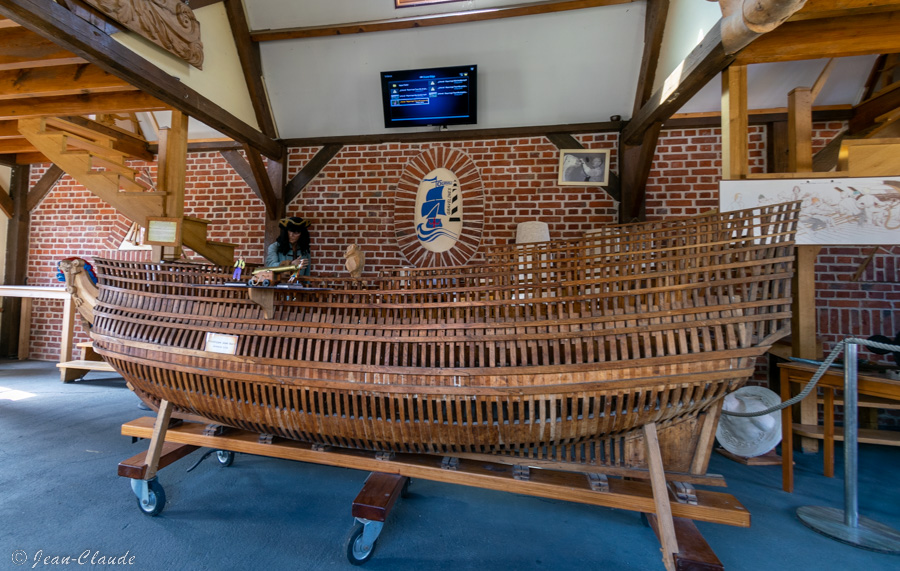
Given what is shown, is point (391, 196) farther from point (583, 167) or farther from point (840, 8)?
point (840, 8)

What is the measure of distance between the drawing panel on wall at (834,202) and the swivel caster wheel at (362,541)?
2.53 metres

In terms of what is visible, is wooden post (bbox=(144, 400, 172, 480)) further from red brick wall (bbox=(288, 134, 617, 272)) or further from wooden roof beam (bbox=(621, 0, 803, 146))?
wooden roof beam (bbox=(621, 0, 803, 146))

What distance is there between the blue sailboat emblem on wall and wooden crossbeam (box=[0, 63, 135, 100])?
2539 mm

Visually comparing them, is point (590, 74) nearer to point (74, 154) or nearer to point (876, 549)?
point (876, 549)

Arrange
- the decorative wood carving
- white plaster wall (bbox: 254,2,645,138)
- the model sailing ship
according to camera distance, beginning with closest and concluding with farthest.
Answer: the model sailing ship
the decorative wood carving
white plaster wall (bbox: 254,2,645,138)

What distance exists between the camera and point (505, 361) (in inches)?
60.5

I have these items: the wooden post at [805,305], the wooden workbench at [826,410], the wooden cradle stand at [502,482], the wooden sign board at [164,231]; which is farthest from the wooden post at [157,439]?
the wooden post at [805,305]

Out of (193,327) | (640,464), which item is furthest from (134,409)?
(640,464)

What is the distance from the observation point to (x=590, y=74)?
3.36 meters

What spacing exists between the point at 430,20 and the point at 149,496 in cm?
401

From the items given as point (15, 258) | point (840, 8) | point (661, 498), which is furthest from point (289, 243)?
point (15, 258)

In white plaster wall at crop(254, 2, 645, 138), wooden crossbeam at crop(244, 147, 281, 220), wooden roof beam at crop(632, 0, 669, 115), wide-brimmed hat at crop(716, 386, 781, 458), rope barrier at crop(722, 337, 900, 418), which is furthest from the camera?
wooden crossbeam at crop(244, 147, 281, 220)

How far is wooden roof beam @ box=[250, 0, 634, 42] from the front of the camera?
3090 mm

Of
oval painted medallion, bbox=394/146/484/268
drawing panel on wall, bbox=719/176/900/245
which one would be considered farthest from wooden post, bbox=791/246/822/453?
oval painted medallion, bbox=394/146/484/268
